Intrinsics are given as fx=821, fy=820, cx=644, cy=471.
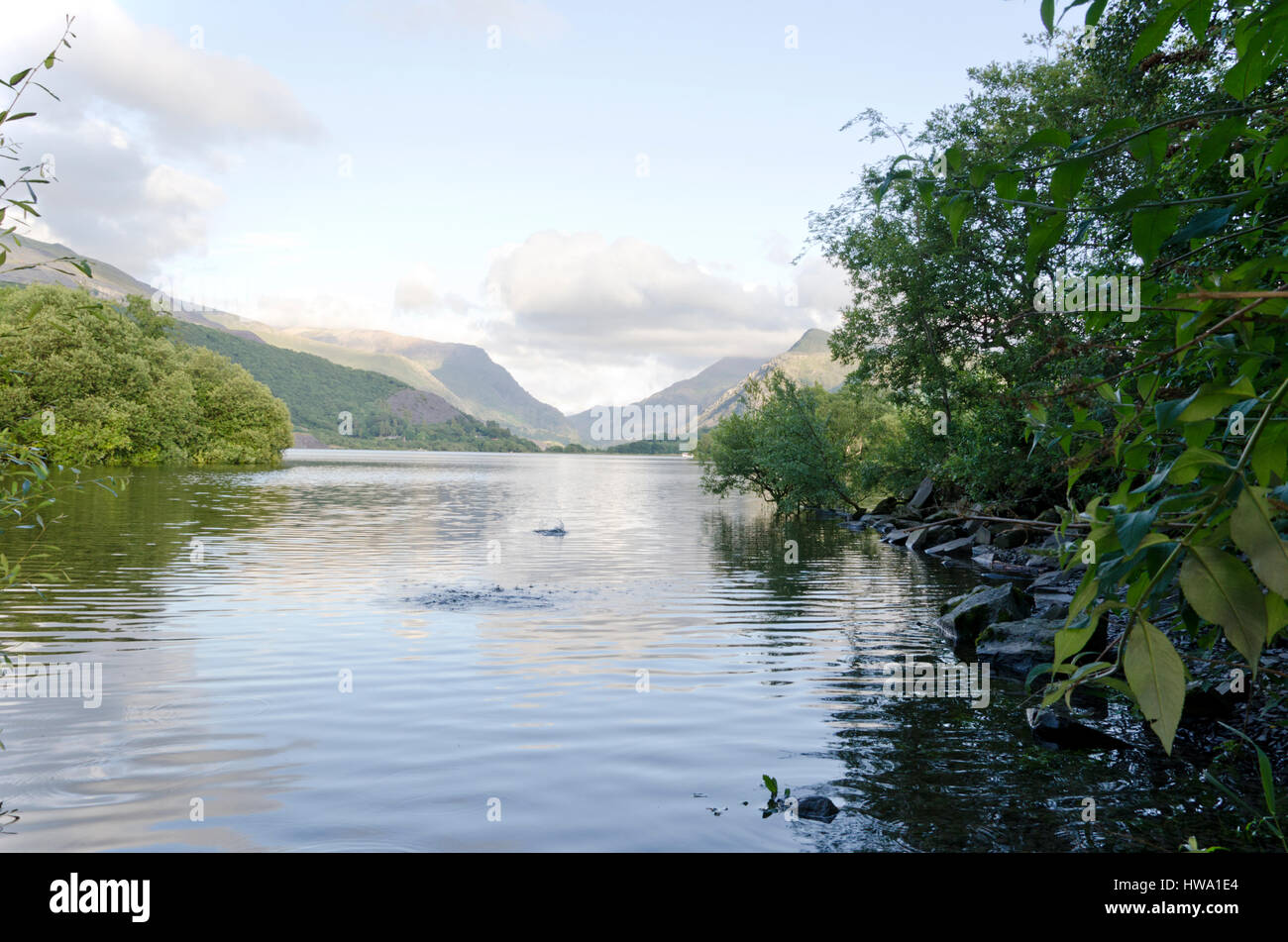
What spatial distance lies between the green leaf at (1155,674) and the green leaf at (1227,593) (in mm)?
108

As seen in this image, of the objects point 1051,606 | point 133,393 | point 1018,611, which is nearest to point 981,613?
point 1018,611

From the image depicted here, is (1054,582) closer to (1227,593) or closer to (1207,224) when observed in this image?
(1207,224)

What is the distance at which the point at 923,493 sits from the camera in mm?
46125

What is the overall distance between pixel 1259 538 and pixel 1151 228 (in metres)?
1.08

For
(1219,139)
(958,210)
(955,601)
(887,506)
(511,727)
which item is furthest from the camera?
(887,506)

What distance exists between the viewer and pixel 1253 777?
9.55 meters

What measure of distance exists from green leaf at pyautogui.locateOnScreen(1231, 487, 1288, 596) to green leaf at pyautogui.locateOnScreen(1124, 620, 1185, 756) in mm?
226

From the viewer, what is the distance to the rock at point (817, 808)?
842 centimetres

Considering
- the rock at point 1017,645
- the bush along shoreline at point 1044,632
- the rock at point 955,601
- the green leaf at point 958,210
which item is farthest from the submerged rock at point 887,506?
the green leaf at point 958,210

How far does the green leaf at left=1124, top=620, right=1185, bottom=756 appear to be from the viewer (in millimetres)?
1642

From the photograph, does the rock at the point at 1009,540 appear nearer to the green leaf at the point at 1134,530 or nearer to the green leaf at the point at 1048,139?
the green leaf at the point at 1048,139
